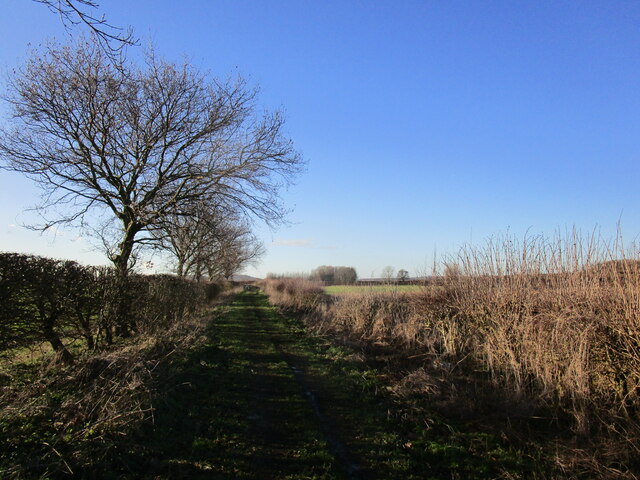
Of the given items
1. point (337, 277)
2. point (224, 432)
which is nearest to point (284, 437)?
point (224, 432)

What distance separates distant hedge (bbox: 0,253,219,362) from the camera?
5730mm

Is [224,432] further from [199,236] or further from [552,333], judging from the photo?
[199,236]

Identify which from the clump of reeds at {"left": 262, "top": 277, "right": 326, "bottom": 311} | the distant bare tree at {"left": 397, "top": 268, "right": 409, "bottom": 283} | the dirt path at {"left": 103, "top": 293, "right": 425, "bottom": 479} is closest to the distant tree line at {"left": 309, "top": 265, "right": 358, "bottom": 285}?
the clump of reeds at {"left": 262, "top": 277, "right": 326, "bottom": 311}

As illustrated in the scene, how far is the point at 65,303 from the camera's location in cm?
716

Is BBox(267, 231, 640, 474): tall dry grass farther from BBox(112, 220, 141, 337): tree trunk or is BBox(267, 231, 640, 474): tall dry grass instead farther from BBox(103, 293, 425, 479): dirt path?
BBox(112, 220, 141, 337): tree trunk

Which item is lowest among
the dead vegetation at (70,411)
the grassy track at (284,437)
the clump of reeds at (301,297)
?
the grassy track at (284,437)

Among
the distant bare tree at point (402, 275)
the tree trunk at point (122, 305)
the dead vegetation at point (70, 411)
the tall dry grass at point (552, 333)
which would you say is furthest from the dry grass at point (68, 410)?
the distant bare tree at point (402, 275)

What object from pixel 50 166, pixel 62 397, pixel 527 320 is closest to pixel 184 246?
pixel 50 166

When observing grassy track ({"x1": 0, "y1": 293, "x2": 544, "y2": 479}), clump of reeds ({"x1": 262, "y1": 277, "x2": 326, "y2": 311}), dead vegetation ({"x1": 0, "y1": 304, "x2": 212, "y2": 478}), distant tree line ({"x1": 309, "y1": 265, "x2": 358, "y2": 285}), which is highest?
distant tree line ({"x1": 309, "y1": 265, "x2": 358, "y2": 285})

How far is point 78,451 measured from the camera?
371cm

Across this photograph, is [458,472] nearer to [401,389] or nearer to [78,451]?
[401,389]

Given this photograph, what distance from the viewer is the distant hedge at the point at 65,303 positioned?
5730 millimetres

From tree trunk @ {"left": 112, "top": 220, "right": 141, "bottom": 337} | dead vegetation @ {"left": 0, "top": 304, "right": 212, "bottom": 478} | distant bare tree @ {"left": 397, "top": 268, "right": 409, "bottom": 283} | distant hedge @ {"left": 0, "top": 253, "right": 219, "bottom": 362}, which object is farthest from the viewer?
distant bare tree @ {"left": 397, "top": 268, "right": 409, "bottom": 283}

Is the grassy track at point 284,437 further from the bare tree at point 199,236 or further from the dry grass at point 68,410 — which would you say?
the bare tree at point 199,236
